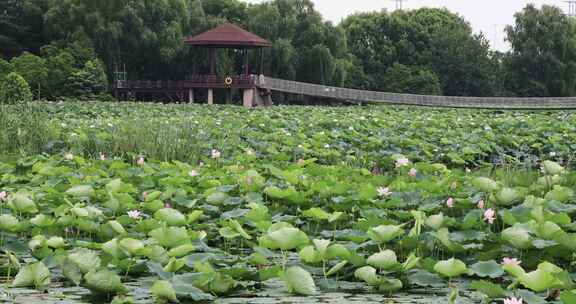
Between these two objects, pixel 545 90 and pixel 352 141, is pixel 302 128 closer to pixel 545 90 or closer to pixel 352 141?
pixel 352 141

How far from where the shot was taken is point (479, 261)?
10.7 feet

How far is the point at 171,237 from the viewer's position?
3443 millimetres

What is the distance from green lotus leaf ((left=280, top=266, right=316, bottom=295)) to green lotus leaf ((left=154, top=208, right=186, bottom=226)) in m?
1.07

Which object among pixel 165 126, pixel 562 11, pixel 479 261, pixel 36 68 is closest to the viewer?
pixel 479 261

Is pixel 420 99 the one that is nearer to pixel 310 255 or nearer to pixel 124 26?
pixel 124 26

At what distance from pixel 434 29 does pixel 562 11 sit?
7.82m

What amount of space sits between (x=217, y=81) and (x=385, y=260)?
3123 cm

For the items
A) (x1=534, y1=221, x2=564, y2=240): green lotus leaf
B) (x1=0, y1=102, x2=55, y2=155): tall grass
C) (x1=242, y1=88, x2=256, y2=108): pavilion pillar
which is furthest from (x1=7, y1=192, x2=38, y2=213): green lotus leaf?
(x1=242, y1=88, x2=256, y2=108): pavilion pillar

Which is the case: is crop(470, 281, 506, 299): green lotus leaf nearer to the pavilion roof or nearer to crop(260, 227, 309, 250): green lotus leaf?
crop(260, 227, 309, 250): green lotus leaf

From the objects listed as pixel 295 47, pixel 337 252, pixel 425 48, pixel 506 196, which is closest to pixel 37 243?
pixel 337 252

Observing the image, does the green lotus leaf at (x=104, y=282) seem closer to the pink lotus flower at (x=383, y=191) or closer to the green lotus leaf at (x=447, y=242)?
the green lotus leaf at (x=447, y=242)

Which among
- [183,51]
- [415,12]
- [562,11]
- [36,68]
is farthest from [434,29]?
[36,68]

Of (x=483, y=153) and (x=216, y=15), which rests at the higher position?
(x=216, y=15)

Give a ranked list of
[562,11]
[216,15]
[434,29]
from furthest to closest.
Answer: [434,29] < [562,11] < [216,15]
